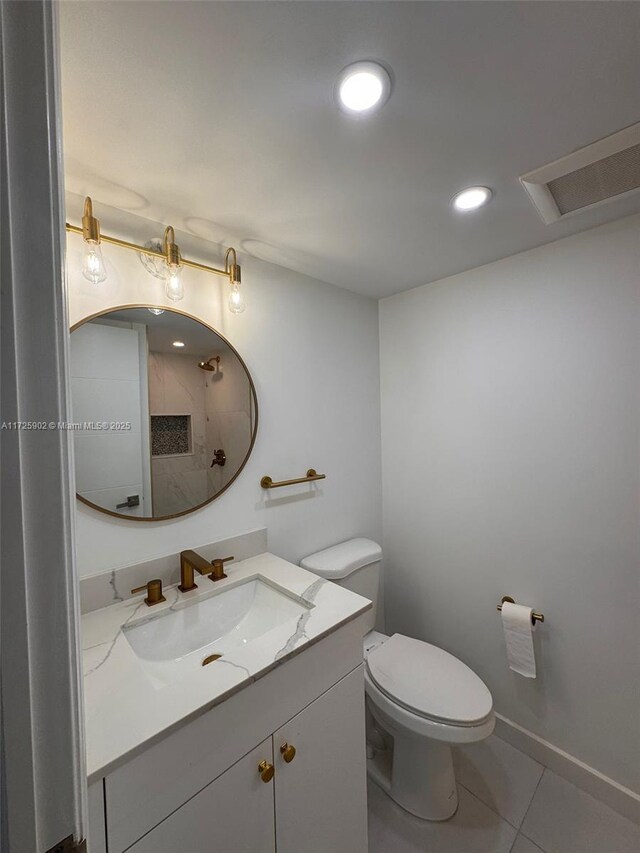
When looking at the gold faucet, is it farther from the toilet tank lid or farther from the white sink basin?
the toilet tank lid

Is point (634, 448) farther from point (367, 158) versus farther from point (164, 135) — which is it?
point (164, 135)

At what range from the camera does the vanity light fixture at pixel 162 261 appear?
962 mm

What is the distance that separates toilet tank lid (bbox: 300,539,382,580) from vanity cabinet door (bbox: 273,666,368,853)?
490mm

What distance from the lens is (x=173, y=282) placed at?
1.18 metres

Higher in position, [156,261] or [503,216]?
[503,216]

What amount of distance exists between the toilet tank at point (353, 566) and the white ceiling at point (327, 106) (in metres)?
1.43

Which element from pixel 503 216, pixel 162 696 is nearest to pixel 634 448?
pixel 503 216

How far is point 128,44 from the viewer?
645mm

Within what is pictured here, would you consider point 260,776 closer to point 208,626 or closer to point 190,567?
point 208,626

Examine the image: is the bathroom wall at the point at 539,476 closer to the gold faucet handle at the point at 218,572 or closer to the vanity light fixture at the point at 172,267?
the gold faucet handle at the point at 218,572

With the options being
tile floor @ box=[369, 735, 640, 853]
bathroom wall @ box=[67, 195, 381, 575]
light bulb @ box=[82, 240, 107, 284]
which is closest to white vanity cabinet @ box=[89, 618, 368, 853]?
tile floor @ box=[369, 735, 640, 853]

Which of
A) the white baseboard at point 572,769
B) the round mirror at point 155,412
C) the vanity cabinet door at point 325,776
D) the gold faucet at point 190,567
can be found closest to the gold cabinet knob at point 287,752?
the vanity cabinet door at point 325,776

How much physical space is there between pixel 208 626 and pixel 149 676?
227mm

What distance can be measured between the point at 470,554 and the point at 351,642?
923 millimetres
